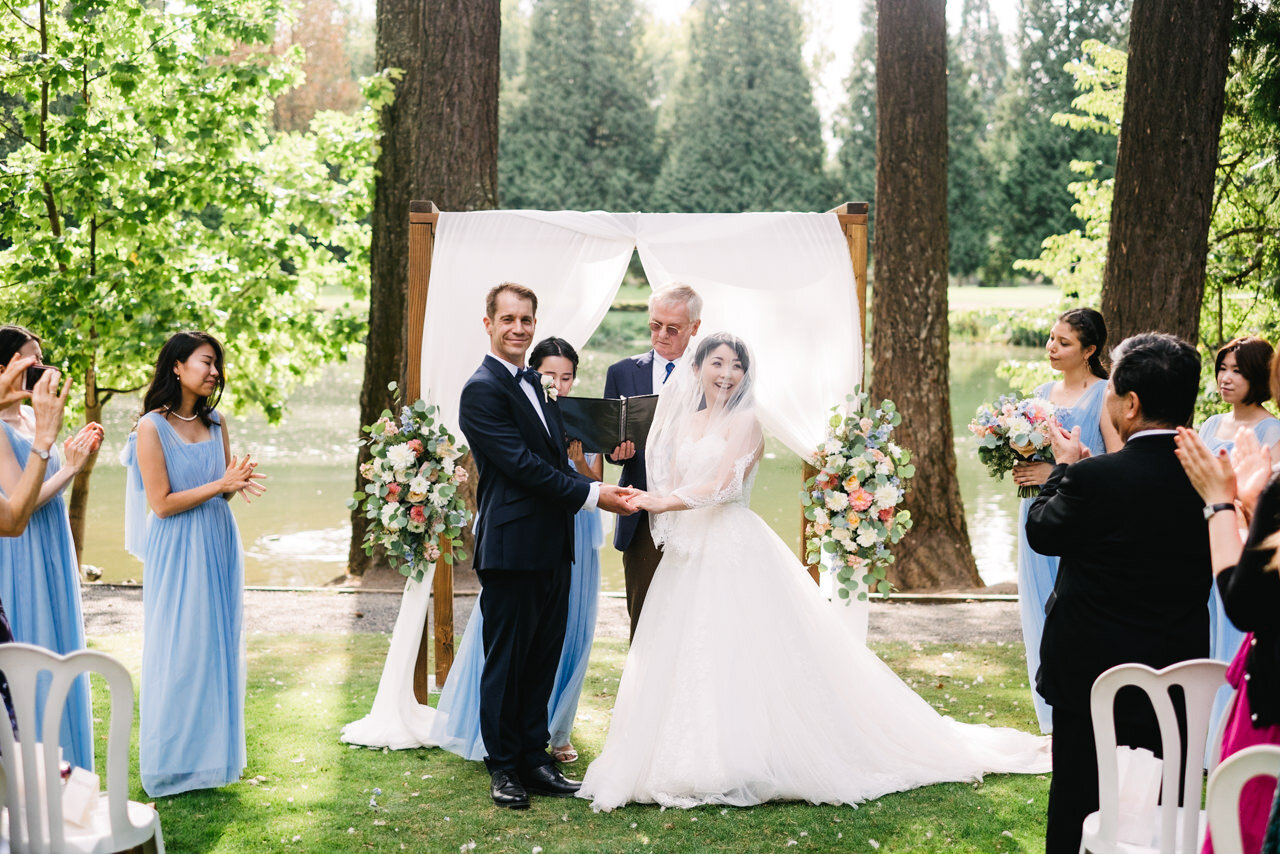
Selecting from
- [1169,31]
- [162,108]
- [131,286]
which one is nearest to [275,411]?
[131,286]

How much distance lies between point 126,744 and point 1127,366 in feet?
9.02

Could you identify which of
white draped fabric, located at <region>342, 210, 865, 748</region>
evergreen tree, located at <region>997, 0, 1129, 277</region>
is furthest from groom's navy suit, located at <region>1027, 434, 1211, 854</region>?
evergreen tree, located at <region>997, 0, 1129, 277</region>

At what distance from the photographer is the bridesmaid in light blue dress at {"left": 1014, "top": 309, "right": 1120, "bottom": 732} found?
495 centimetres

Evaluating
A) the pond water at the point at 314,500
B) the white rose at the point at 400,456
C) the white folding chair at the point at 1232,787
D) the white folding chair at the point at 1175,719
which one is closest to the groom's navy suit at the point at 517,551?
the white rose at the point at 400,456

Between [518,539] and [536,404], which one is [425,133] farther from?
[518,539]

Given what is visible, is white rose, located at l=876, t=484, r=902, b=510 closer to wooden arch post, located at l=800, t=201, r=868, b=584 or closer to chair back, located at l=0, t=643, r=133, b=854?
wooden arch post, located at l=800, t=201, r=868, b=584

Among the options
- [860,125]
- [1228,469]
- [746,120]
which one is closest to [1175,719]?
[1228,469]

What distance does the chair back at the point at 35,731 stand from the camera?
263 cm

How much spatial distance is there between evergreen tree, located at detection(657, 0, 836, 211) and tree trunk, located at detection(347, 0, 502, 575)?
3162cm

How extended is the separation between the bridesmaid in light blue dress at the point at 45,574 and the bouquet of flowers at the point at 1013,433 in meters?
3.45

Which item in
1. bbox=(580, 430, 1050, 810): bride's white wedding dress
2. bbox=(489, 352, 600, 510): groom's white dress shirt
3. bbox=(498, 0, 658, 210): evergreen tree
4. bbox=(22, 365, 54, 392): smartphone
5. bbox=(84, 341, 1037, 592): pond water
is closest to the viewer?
bbox=(22, 365, 54, 392): smartphone

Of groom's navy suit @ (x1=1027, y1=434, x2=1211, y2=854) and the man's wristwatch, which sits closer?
the man's wristwatch

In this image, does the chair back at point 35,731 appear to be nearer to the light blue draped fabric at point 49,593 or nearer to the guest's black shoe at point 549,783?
the light blue draped fabric at point 49,593

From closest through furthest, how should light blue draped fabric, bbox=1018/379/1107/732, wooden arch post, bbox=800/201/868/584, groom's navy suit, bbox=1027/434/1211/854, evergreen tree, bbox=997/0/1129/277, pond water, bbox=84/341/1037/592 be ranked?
groom's navy suit, bbox=1027/434/1211/854 → light blue draped fabric, bbox=1018/379/1107/732 → wooden arch post, bbox=800/201/868/584 → pond water, bbox=84/341/1037/592 → evergreen tree, bbox=997/0/1129/277
